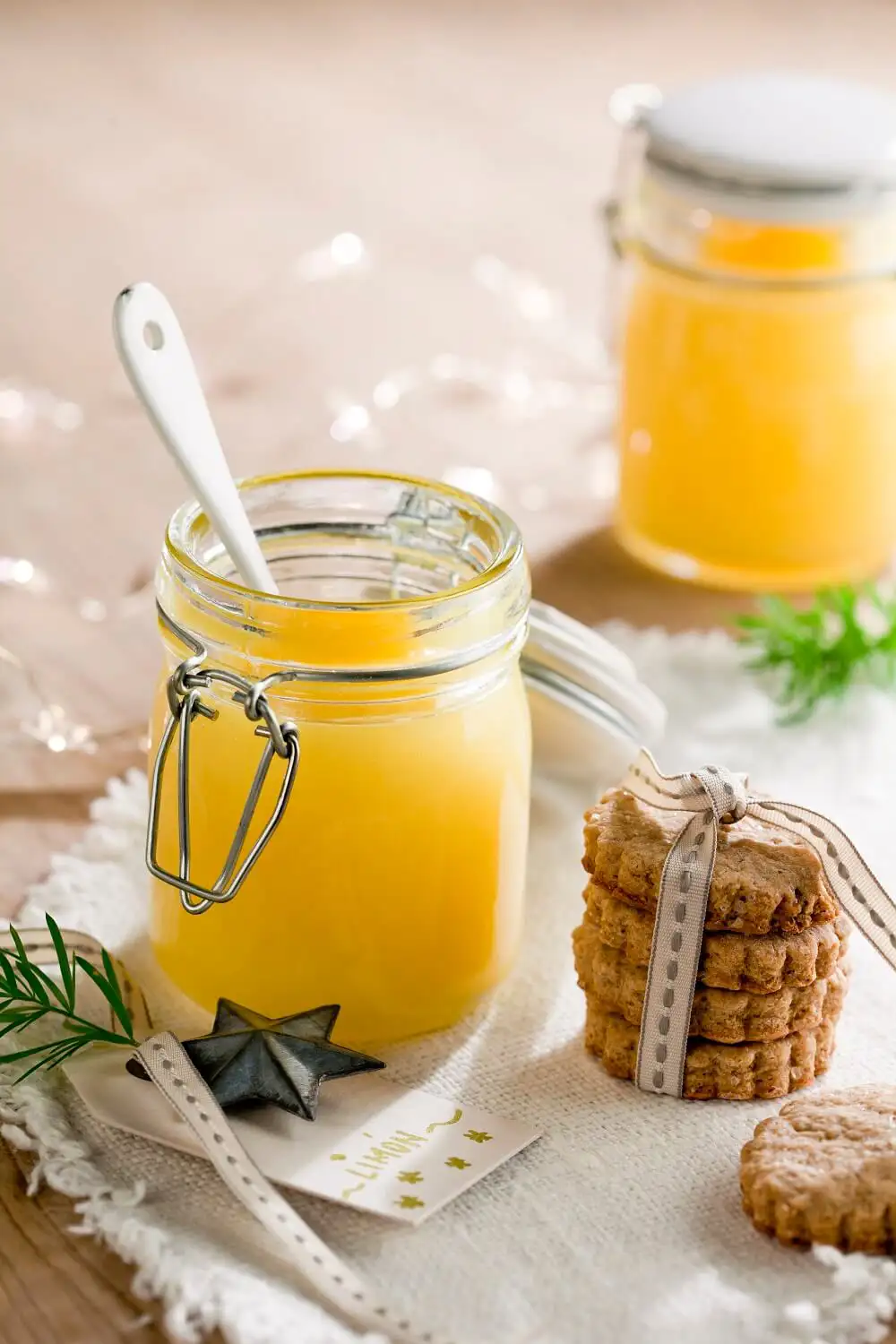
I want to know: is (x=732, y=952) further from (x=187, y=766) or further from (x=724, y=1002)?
(x=187, y=766)

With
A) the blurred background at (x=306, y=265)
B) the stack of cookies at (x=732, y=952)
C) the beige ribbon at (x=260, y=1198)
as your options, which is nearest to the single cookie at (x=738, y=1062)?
the stack of cookies at (x=732, y=952)

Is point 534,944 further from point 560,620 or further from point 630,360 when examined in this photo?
point 630,360

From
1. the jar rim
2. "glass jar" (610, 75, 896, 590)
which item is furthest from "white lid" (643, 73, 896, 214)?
the jar rim

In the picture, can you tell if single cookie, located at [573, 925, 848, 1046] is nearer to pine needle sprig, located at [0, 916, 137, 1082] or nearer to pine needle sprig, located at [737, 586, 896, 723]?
pine needle sprig, located at [0, 916, 137, 1082]

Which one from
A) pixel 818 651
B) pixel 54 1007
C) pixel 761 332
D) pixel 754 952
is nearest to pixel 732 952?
pixel 754 952

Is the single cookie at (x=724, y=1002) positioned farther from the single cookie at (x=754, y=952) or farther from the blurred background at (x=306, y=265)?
the blurred background at (x=306, y=265)

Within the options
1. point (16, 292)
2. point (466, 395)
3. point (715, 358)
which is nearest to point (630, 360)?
point (715, 358)
